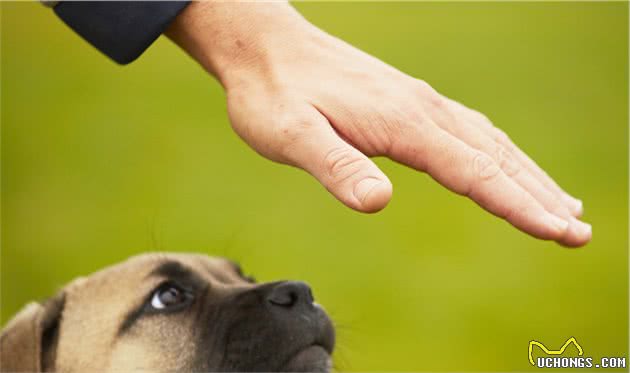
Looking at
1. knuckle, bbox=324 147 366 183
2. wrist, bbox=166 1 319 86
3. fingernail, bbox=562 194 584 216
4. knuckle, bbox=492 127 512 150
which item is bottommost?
fingernail, bbox=562 194 584 216

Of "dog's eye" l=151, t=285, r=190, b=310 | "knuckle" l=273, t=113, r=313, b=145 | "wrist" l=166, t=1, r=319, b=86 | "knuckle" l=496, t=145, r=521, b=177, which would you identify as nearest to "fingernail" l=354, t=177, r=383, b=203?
"knuckle" l=273, t=113, r=313, b=145

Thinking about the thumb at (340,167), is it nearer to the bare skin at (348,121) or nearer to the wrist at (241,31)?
the bare skin at (348,121)

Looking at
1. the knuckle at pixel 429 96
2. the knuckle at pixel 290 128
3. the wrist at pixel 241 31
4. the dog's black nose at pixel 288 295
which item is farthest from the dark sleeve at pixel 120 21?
the dog's black nose at pixel 288 295

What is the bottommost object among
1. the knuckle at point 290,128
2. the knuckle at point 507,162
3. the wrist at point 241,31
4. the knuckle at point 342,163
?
the knuckle at point 507,162

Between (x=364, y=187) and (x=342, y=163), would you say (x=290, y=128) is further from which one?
(x=364, y=187)

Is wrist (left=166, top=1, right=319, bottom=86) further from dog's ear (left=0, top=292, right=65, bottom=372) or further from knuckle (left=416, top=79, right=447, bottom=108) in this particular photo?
dog's ear (left=0, top=292, right=65, bottom=372)

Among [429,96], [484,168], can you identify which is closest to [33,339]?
[429,96]

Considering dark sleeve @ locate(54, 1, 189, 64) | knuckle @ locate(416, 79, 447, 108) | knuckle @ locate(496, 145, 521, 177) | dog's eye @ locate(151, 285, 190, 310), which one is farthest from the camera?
dog's eye @ locate(151, 285, 190, 310)
